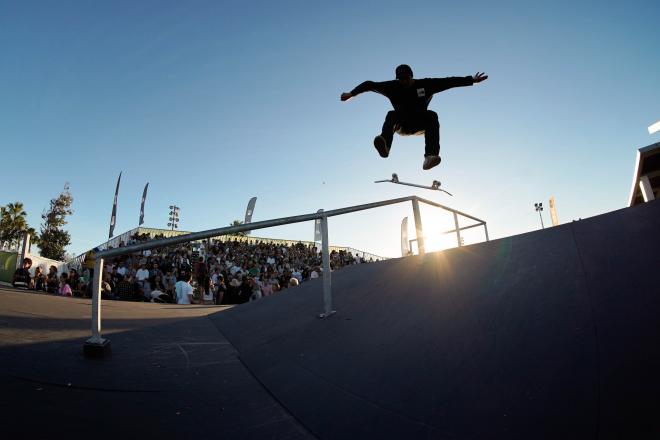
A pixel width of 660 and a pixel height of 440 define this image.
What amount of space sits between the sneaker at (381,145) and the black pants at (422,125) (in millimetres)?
98

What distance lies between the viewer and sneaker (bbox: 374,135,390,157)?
15.2ft

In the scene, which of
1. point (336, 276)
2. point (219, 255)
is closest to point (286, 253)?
point (219, 255)

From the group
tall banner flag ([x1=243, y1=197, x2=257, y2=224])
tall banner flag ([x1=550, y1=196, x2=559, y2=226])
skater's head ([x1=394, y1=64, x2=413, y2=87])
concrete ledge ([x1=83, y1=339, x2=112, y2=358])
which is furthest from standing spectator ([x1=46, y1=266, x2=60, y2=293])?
tall banner flag ([x1=550, y1=196, x2=559, y2=226])

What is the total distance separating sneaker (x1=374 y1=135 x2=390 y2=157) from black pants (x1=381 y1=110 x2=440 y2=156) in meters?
0.10

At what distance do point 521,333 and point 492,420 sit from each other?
1.85 feet

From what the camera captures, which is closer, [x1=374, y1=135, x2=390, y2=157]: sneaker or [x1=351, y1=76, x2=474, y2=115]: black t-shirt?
[x1=374, y1=135, x2=390, y2=157]: sneaker

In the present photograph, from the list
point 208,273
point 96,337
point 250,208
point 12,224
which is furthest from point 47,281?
point 12,224

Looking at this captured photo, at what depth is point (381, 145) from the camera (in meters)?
4.65

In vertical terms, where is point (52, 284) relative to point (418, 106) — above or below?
below

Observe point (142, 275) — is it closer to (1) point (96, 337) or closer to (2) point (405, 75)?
(1) point (96, 337)

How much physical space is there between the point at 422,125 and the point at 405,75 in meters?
0.70

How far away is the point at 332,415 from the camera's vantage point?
1.72 metres

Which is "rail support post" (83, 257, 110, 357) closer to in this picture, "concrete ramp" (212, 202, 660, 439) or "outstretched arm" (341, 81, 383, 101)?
"concrete ramp" (212, 202, 660, 439)

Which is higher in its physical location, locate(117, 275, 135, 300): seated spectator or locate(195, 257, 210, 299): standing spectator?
locate(195, 257, 210, 299): standing spectator
